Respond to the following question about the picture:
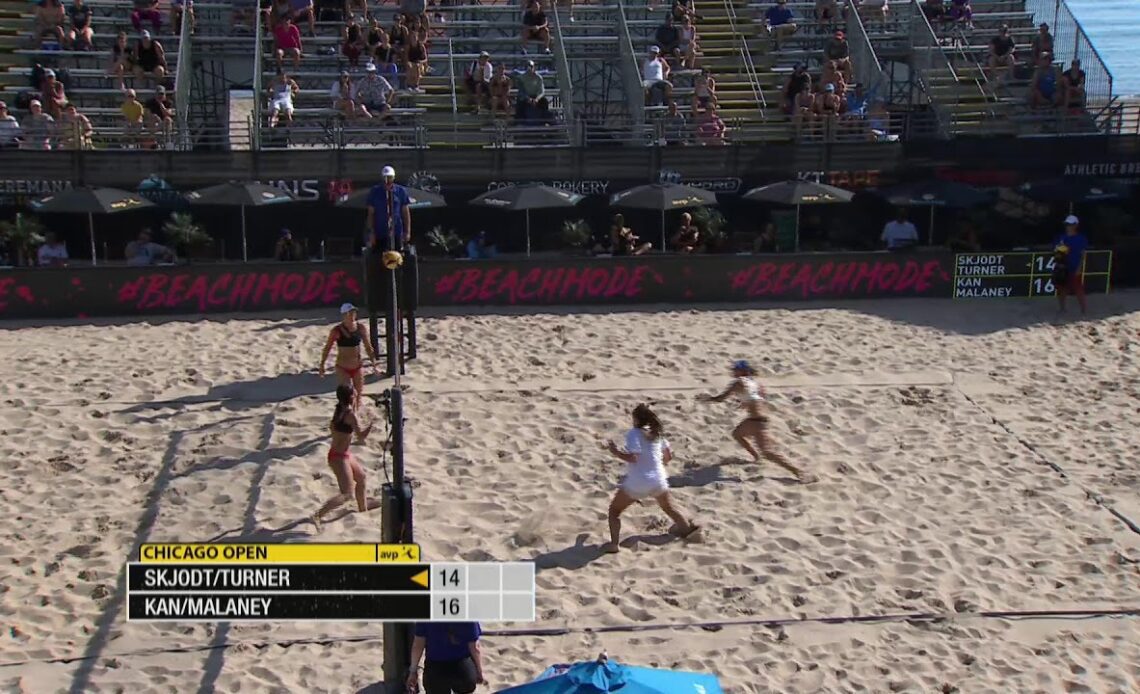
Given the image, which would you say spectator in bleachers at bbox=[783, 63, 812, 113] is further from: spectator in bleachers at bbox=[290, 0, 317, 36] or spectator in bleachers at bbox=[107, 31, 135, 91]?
spectator in bleachers at bbox=[107, 31, 135, 91]

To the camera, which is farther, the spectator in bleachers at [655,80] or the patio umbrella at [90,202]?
the spectator in bleachers at [655,80]

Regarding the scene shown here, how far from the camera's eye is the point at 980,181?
73.4 feet

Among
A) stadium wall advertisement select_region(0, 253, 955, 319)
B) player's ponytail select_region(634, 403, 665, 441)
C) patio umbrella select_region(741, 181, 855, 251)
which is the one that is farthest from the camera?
patio umbrella select_region(741, 181, 855, 251)

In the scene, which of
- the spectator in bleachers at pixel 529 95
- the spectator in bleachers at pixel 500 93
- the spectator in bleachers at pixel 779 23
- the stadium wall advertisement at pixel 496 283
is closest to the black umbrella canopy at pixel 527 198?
the stadium wall advertisement at pixel 496 283

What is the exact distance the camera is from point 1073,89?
76.2 feet

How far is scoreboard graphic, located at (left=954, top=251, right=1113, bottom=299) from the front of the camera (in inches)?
766

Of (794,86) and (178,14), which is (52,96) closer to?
(178,14)

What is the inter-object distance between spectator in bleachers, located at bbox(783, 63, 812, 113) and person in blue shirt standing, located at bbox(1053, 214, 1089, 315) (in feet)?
19.8

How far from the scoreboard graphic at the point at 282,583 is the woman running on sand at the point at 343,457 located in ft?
16.0

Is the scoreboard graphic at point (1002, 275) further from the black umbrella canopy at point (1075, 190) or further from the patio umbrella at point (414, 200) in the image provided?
the patio umbrella at point (414, 200)

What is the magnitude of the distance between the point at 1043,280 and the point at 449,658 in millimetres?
14483

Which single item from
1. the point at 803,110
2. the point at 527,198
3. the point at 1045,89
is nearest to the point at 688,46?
the point at 803,110

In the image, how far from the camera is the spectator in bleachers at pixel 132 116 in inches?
830

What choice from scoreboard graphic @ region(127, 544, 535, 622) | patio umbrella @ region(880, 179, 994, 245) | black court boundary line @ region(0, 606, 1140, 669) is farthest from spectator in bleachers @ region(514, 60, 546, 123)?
scoreboard graphic @ region(127, 544, 535, 622)
